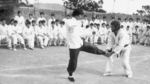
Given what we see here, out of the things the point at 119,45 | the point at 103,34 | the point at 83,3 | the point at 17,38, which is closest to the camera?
the point at 119,45

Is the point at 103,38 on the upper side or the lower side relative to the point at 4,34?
lower

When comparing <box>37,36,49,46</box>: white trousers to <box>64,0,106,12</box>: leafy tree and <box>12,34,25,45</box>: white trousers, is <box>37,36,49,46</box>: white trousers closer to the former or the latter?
<box>12,34,25,45</box>: white trousers

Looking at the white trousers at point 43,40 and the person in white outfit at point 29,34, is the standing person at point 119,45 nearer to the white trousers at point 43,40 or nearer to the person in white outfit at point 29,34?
the person in white outfit at point 29,34

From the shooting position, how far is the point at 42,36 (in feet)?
36.5

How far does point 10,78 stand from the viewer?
5566 millimetres

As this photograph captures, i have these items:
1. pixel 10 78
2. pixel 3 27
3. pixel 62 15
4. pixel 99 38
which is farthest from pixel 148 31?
pixel 10 78

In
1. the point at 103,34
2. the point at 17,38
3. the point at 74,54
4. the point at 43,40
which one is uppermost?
the point at 74,54

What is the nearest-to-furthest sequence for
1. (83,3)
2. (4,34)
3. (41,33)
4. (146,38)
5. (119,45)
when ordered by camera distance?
(119,45) < (4,34) < (41,33) < (146,38) < (83,3)

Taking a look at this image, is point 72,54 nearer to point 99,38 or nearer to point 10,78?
point 10,78

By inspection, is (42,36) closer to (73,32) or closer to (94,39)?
(94,39)

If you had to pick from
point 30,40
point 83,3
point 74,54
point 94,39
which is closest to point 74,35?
point 74,54

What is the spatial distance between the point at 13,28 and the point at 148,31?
9.42m

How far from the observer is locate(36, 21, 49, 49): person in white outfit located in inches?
428

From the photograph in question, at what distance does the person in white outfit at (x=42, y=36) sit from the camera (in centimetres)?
1086
